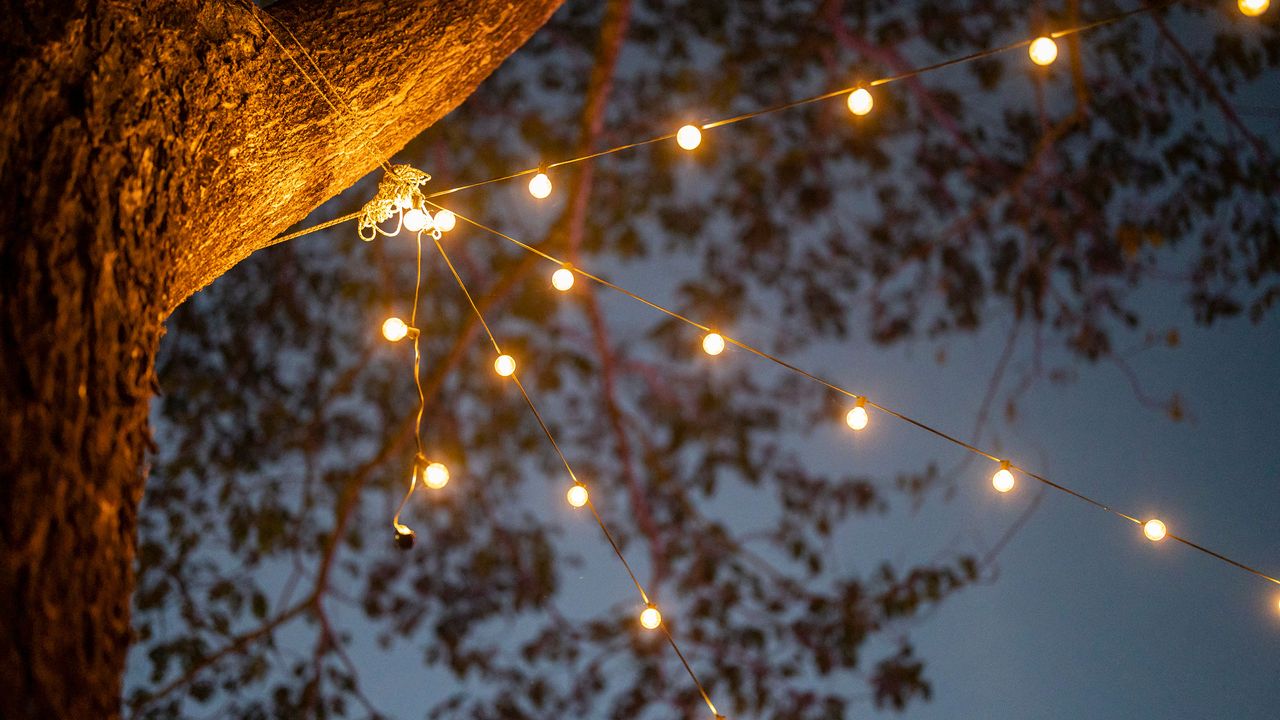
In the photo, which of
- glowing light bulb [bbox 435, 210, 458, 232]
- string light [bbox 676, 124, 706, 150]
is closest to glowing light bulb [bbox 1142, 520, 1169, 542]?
string light [bbox 676, 124, 706, 150]

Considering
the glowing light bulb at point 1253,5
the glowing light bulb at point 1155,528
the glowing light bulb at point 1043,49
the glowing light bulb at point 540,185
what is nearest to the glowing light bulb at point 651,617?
the glowing light bulb at point 540,185

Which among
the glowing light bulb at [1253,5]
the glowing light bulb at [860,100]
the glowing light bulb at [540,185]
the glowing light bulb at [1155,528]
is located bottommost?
the glowing light bulb at [1155,528]

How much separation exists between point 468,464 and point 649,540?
0.93 meters

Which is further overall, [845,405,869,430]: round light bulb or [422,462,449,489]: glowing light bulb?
[845,405,869,430]: round light bulb

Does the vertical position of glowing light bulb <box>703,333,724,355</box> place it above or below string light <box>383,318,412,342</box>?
above

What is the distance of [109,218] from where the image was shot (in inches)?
43.3

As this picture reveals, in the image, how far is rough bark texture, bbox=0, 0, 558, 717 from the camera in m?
0.91

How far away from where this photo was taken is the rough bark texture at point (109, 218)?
2.99 feet

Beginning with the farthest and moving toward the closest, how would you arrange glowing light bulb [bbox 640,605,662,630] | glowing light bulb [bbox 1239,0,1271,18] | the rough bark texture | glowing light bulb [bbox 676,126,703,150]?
glowing light bulb [bbox 640,605,662,630] → glowing light bulb [bbox 676,126,703,150] → glowing light bulb [bbox 1239,0,1271,18] → the rough bark texture

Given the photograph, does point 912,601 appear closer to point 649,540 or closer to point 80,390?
point 649,540

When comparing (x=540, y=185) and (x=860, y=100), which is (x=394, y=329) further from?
(x=860, y=100)

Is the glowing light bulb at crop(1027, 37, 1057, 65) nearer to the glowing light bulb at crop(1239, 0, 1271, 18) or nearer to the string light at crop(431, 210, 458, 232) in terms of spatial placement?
the glowing light bulb at crop(1239, 0, 1271, 18)

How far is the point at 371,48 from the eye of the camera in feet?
5.06

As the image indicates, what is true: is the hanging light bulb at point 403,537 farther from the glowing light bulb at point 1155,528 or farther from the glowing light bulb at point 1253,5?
the glowing light bulb at point 1253,5
